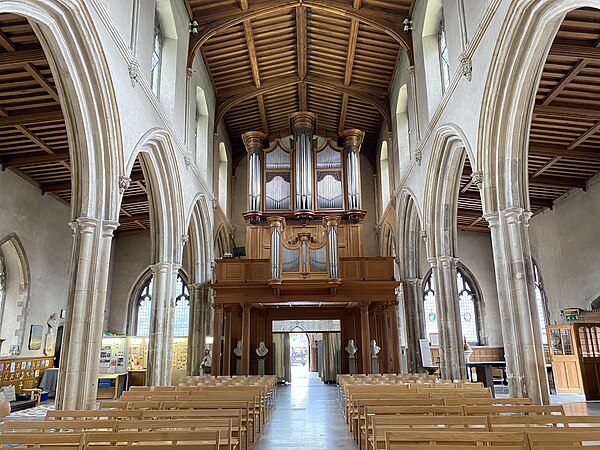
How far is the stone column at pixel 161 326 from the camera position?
10.5m

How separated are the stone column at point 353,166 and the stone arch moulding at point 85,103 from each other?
9.58 meters

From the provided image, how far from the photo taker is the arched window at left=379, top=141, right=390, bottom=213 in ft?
60.4

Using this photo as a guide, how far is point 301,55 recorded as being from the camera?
15.4 meters

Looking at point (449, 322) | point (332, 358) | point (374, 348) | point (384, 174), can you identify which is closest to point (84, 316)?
point (449, 322)

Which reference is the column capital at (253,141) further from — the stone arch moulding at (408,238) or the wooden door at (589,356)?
the wooden door at (589,356)

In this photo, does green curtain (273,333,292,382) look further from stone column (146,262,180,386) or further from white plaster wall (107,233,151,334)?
stone column (146,262,180,386)

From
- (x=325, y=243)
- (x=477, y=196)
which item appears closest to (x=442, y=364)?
(x=325, y=243)

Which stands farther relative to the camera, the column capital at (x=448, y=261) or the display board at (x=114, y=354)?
the display board at (x=114, y=354)

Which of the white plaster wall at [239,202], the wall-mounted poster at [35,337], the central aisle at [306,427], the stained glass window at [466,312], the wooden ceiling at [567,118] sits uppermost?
the white plaster wall at [239,202]

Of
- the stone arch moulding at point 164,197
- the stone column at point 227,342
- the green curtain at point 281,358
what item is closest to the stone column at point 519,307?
the stone arch moulding at point 164,197

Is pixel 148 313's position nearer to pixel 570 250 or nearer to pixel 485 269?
pixel 485 269

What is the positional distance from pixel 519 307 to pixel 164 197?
7.71m

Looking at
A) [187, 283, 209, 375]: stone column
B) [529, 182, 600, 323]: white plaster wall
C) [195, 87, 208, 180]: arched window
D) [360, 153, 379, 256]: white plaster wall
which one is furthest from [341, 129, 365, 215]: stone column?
[529, 182, 600, 323]: white plaster wall

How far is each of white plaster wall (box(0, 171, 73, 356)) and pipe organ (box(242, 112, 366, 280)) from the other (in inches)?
Answer: 228
